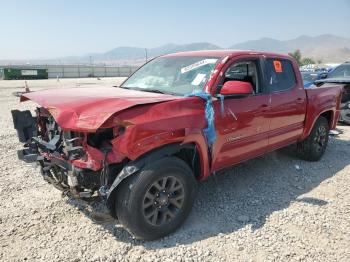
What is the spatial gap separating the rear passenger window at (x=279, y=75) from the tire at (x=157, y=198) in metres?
2.00

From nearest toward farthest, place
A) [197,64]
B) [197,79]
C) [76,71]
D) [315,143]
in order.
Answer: [197,79] → [197,64] → [315,143] → [76,71]

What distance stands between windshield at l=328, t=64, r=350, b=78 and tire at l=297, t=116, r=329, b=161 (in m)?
4.85

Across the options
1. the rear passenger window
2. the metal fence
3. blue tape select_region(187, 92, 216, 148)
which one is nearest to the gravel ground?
blue tape select_region(187, 92, 216, 148)

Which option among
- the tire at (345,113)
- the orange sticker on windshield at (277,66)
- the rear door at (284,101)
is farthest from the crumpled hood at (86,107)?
the tire at (345,113)

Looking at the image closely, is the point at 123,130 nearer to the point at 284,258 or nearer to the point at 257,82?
the point at 284,258

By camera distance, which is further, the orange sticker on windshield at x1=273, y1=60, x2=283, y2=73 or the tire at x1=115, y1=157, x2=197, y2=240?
the orange sticker on windshield at x1=273, y1=60, x2=283, y2=73

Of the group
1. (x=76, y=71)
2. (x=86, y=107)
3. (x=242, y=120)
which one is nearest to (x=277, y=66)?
(x=242, y=120)

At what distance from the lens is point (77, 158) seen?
3.36 metres

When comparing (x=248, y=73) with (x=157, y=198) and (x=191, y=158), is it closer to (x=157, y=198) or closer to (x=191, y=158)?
(x=191, y=158)

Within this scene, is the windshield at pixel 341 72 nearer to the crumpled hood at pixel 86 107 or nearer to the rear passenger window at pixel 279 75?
the rear passenger window at pixel 279 75

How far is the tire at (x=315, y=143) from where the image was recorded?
6133 millimetres

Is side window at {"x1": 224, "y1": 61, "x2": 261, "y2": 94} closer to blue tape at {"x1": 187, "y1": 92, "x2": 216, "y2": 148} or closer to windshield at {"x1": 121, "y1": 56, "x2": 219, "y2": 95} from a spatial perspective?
windshield at {"x1": 121, "y1": 56, "x2": 219, "y2": 95}

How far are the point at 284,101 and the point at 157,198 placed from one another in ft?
8.26

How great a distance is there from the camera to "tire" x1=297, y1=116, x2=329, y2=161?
241 inches
